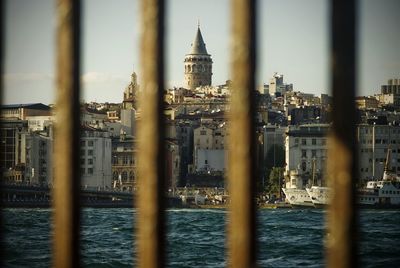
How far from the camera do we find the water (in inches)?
934

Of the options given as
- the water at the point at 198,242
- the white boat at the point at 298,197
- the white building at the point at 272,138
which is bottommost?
the water at the point at 198,242

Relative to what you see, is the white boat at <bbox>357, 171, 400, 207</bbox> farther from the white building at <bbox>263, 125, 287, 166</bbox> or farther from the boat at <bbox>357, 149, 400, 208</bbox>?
the white building at <bbox>263, 125, 287, 166</bbox>

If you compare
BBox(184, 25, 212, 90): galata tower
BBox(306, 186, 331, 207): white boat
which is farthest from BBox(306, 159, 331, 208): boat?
BBox(184, 25, 212, 90): galata tower

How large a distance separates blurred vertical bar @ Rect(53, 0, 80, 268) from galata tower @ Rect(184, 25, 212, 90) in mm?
103339

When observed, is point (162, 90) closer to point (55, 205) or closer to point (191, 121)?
point (55, 205)

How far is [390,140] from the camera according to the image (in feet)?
214

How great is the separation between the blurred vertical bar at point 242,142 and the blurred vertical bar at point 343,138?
1.18ft

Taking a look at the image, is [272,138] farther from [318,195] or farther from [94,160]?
[318,195]

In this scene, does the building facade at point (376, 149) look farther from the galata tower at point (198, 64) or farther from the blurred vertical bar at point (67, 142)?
the blurred vertical bar at point (67, 142)

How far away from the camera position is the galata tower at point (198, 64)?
10931 cm

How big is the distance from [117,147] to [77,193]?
63.4m

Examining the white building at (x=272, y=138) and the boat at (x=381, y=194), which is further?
the white building at (x=272, y=138)

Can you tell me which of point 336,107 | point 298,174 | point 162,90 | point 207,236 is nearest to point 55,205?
point 162,90

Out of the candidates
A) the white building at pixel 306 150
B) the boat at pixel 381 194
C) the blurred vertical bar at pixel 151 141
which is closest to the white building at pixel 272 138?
the white building at pixel 306 150
